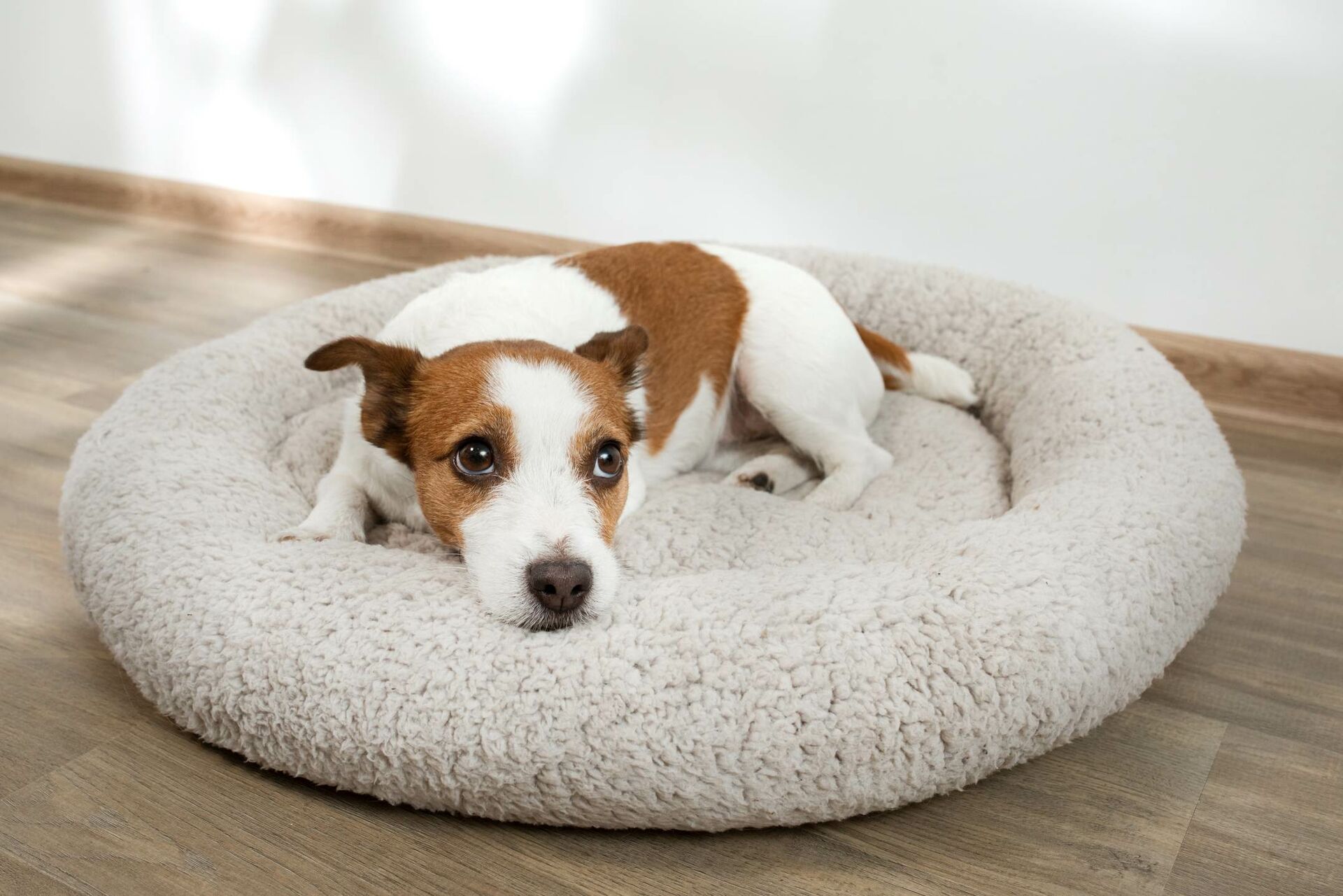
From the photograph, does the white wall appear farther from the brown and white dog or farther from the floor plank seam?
the floor plank seam

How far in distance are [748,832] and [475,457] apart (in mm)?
713

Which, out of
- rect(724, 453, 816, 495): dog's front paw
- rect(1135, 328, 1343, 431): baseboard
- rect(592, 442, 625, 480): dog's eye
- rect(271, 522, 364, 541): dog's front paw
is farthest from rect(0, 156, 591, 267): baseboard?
rect(592, 442, 625, 480): dog's eye

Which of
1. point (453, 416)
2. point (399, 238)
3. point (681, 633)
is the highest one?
point (453, 416)

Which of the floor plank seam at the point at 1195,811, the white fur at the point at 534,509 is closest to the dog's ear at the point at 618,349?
the white fur at the point at 534,509

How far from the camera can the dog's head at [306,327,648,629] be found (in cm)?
176

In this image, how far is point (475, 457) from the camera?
1.86m

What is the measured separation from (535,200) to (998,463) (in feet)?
7.83

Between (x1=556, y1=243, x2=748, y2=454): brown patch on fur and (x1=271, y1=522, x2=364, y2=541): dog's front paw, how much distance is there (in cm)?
66

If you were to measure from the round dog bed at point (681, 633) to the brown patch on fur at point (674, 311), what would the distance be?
0.25 m

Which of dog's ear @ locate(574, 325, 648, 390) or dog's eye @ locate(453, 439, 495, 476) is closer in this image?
dog's eye @ locate(453, 439, 495, 476)

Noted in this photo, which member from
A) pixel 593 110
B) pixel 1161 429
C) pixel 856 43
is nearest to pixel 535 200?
pixel 593 110

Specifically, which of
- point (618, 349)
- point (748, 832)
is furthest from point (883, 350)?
point (748, 832)

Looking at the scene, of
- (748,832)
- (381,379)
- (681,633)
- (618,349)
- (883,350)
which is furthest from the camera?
(883,350)

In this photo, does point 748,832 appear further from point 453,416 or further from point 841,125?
point 841,125
